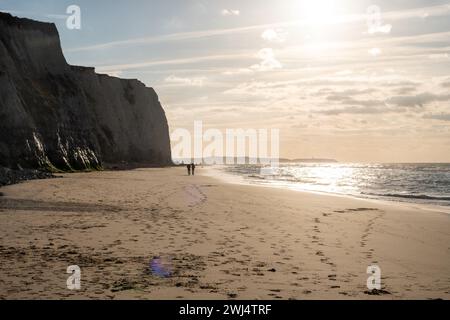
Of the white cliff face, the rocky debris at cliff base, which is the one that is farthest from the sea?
the white cliff face

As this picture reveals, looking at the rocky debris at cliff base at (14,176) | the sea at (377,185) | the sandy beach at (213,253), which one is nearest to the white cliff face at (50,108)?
the rocky debris at cliff base at (14,176)

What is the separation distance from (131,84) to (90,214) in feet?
278

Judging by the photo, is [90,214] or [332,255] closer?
[332,255]

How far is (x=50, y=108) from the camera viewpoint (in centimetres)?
5353

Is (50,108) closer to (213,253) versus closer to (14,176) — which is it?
(14,176)

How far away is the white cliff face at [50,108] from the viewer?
140 ft

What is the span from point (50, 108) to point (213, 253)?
163 ft

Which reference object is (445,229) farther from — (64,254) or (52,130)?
(52,130)

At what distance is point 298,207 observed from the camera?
20.2 m

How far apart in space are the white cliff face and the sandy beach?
93.2ft

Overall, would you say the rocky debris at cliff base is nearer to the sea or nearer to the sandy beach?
the sandy beach

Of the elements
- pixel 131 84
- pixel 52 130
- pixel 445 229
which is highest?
pixel 131 84

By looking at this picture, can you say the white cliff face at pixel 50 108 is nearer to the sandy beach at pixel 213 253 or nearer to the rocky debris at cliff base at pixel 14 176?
the rocky debris at cliff base at pixel 14 176
